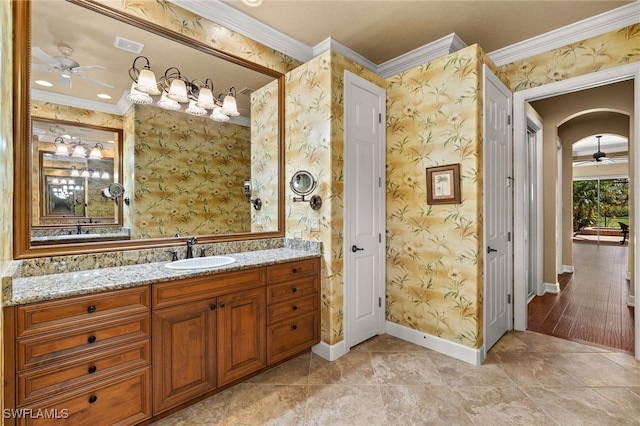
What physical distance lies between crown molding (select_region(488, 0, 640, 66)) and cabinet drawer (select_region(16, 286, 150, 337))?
3.71 metres

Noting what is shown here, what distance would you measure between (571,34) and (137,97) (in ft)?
11.9

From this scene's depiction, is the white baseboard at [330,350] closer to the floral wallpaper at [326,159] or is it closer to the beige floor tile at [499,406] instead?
the floral wallpaper at [326,159]

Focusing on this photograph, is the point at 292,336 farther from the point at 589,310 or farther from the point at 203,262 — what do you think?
the point at 589,310

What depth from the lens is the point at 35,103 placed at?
167 cm

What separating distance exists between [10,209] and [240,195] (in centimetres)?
143

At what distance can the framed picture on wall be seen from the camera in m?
2.45

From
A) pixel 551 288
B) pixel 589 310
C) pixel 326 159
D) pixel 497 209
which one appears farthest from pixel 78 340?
pixel 551 288

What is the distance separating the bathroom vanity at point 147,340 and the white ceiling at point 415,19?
199 centimetres

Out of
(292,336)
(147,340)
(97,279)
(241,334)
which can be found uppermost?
(97,279)

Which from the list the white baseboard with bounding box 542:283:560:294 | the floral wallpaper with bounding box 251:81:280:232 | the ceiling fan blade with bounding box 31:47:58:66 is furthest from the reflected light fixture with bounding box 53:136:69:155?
the white baseboard with bounding box 542:283:560:294

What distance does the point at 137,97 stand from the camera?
2076 millimetres

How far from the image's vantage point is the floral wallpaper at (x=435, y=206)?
238 centimetres

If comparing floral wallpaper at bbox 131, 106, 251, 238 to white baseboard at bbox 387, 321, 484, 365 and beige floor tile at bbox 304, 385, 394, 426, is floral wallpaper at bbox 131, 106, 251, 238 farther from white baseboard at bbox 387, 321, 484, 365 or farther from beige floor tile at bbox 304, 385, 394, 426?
white baseboard at bbox 387, 321, 484, 365

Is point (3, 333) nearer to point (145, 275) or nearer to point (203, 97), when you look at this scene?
point (145, 275)
